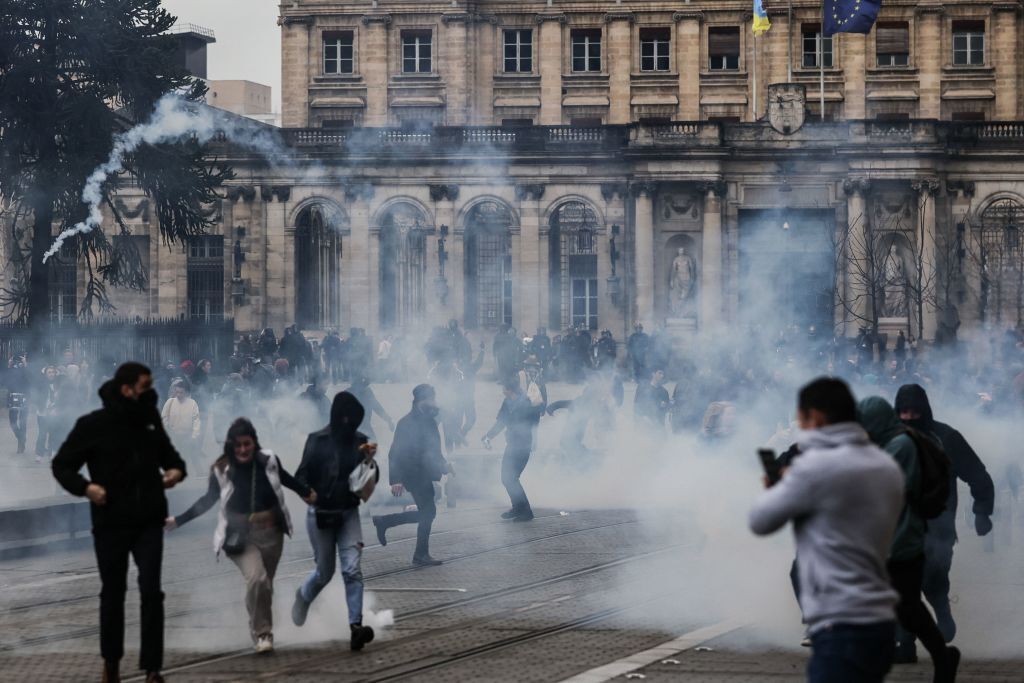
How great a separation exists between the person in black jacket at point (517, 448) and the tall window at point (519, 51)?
140 ft

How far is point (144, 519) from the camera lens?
9922 mm

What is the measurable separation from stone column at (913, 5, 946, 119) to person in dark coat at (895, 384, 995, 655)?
2001 inches

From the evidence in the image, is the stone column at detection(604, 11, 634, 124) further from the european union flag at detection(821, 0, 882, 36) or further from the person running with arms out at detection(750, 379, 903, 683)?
the person running with arms out at detection(750, 379, 903, 683)

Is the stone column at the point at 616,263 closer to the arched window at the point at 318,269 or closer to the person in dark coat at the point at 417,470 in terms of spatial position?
the arched window at the point at 318,269

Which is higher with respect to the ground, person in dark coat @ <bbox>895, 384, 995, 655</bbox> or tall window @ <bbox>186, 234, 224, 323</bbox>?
tall window @ <bbox>186, 234, 224, 323</bbox>

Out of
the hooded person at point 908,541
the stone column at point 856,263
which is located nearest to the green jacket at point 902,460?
the hooded person at point 908,541

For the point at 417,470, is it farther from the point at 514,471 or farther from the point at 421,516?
the point at 514,471

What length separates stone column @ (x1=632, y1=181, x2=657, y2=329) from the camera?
5188 cm

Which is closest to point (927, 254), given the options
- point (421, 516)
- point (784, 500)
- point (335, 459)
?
point (421, 516)

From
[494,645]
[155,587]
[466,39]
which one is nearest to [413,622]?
[494,645]

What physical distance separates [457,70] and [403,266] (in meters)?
11.1

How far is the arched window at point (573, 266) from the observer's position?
53.2 metres

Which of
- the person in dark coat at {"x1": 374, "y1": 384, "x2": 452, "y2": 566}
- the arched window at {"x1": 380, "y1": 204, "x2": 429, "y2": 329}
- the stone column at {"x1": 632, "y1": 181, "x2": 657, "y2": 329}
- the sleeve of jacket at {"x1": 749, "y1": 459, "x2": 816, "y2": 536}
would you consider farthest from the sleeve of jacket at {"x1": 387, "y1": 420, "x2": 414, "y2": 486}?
the arched window at {"x1": 380, "y1": 204, "x2": 429, "y2": 329}

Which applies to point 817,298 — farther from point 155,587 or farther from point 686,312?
point 155,587
